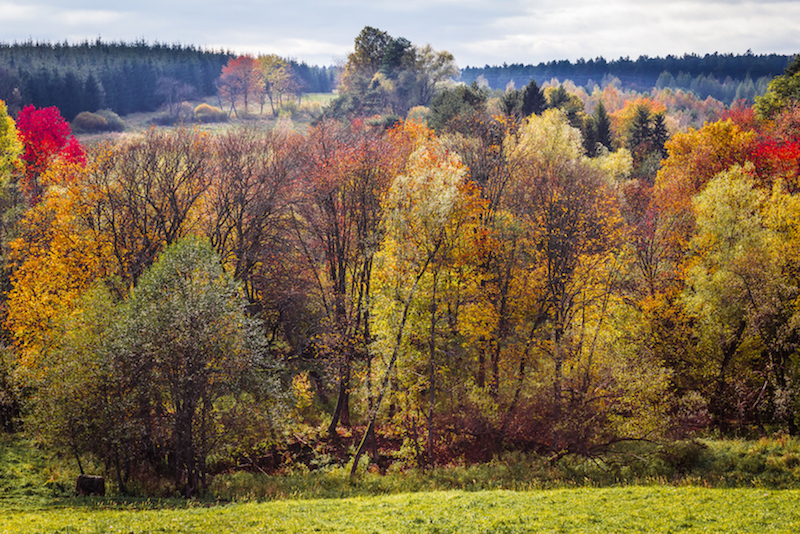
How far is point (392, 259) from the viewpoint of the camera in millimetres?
28172

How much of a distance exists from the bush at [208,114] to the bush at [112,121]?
15723mm

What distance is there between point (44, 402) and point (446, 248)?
19.9 m

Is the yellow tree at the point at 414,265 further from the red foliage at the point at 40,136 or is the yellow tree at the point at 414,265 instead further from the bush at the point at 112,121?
the bush at the point at 112,121

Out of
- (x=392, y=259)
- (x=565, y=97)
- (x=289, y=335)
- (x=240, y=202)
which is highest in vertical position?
(x=565, y=97)

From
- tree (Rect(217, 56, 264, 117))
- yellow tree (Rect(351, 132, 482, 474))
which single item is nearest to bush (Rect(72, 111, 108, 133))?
tree (Rect(217, 56, 264, 117))

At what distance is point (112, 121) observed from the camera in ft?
345

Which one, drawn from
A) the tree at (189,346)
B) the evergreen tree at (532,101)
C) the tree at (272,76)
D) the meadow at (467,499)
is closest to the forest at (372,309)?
the tree at (189,346)

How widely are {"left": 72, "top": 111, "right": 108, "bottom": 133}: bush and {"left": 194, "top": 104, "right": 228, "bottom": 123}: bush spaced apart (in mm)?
19482

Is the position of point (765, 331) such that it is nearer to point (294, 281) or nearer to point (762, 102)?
point (294, 281)

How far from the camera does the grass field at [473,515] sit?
17.2m

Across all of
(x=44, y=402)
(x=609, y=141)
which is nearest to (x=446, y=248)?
(x=44, y=402)

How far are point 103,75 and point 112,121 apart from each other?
23.6 metres

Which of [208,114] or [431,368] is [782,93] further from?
[208,114]

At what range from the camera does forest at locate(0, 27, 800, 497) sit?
2377 centimetres
